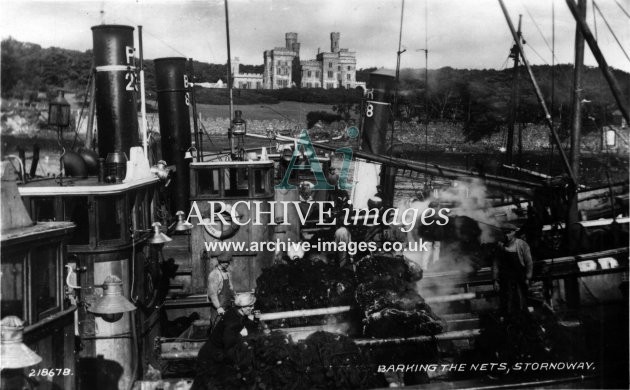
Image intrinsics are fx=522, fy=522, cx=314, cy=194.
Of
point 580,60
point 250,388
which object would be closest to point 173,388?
point 250,388

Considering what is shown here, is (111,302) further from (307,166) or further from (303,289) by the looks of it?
(307,166)

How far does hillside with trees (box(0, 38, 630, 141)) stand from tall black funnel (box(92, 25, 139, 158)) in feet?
1.90

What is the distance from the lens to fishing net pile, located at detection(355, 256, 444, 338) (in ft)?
17.7

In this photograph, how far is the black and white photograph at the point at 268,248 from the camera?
14.8 feet

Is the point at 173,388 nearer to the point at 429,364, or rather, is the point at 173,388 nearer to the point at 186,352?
the point at 186,352

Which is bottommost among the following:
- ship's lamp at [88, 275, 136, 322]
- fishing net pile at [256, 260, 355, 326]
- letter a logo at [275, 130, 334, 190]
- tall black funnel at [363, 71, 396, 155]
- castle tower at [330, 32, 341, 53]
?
fishing net pile at [256, 260, 355, 326]

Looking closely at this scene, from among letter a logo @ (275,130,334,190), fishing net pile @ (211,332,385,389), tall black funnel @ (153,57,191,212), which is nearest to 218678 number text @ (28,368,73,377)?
fishing net pile @ (211,332,385,389)

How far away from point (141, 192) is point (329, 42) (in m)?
3.24

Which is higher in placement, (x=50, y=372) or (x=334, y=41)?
(x=334, y=41)

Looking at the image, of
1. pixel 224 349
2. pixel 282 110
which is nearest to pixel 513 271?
pixel 224 349

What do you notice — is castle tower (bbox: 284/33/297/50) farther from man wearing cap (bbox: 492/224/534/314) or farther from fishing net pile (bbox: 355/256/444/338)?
man wearing cap (bbox: 492/224/534/314)

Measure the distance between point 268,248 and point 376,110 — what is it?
437cm

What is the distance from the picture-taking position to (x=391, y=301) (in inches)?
220

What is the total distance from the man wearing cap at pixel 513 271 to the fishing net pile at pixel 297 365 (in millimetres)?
1926
